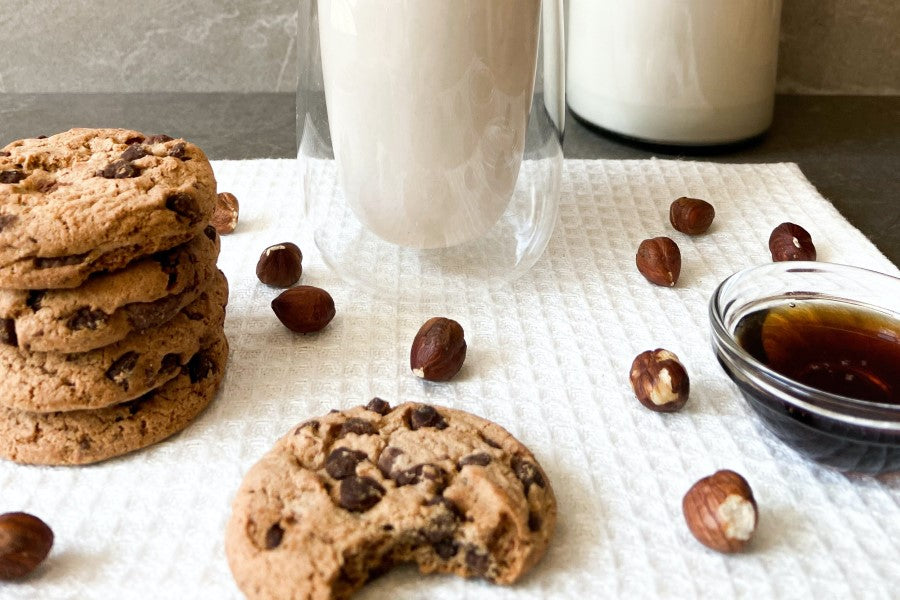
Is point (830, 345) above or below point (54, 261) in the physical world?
below

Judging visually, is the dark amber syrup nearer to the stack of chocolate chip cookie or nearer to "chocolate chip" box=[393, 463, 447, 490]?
"chocolate chip" box=[393, 463, 447, 490]

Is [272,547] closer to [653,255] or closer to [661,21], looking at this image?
[653,255]

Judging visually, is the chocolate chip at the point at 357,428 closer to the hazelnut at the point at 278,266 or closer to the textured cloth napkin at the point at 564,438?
the textured cloth napkin at the point at 564,438

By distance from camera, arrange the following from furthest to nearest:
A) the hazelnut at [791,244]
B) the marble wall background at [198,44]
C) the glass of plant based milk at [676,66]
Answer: the marble wall background at [198,44] → the glass of plant based milk at [676,66] → the hazelnut at [791,244]

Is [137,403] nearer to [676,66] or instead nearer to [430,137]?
[430,137]

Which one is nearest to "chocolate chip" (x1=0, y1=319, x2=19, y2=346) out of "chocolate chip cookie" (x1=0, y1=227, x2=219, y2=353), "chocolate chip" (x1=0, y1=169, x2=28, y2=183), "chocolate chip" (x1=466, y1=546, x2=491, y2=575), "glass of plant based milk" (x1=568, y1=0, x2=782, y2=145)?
"chocolate chip cookie" (x1=0, y1=227, x2=219, y2=353)

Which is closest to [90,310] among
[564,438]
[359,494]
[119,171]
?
[119,171]

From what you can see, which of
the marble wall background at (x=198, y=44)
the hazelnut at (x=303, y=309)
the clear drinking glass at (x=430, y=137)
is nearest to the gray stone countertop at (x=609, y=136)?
the marble wall background at (x=198, y=44)

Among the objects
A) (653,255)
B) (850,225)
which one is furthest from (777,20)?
(653,255)
